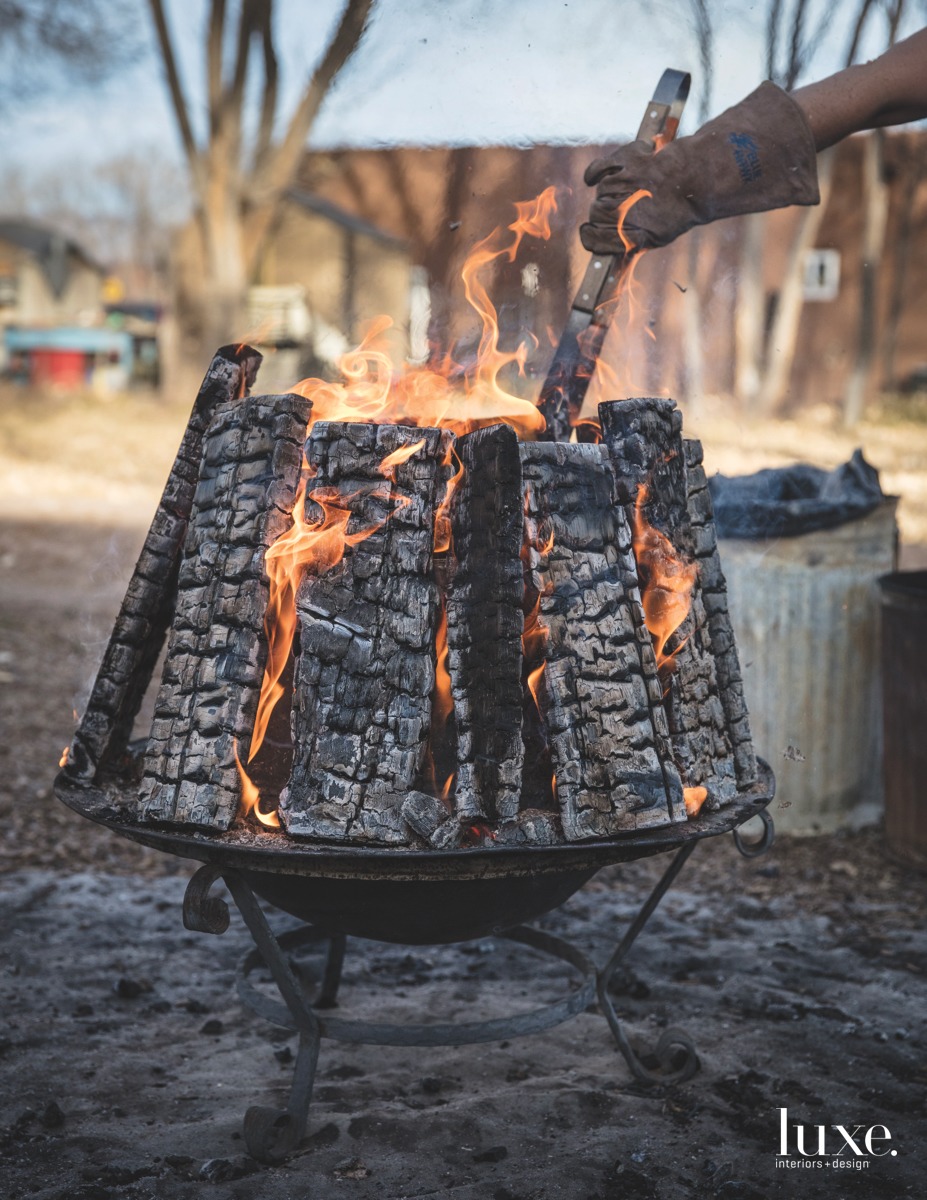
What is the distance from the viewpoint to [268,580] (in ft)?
7.11

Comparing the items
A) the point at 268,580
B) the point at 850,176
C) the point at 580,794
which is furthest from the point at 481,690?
the point at 850,176

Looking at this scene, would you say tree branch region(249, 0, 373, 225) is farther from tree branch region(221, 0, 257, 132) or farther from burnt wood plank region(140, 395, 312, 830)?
burnt wood plank region(140, 395, 312, 830)

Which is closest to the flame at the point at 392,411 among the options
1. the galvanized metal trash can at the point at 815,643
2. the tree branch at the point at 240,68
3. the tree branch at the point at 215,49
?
the galvanized metal trash can at the point at 815,643

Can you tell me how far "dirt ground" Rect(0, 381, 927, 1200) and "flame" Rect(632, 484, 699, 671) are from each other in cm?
107

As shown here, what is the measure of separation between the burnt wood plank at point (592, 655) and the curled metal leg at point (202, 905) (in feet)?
2.19

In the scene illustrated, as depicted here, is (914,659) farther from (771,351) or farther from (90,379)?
(90,379)

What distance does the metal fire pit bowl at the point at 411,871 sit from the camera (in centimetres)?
195

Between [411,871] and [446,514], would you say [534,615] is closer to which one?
[446,514]

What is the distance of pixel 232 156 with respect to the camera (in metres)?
16.7

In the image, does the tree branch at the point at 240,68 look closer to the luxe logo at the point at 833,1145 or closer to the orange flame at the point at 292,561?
the orange flame at the point at 292,561

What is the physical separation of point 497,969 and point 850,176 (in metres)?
23.9

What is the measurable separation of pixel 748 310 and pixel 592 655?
1863 centimetres

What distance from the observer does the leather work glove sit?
2.53 m

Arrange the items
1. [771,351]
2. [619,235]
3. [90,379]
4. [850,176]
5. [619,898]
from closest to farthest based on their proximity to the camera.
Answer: [619,235], [619,898], [771,351], [850,176], [90,379]
